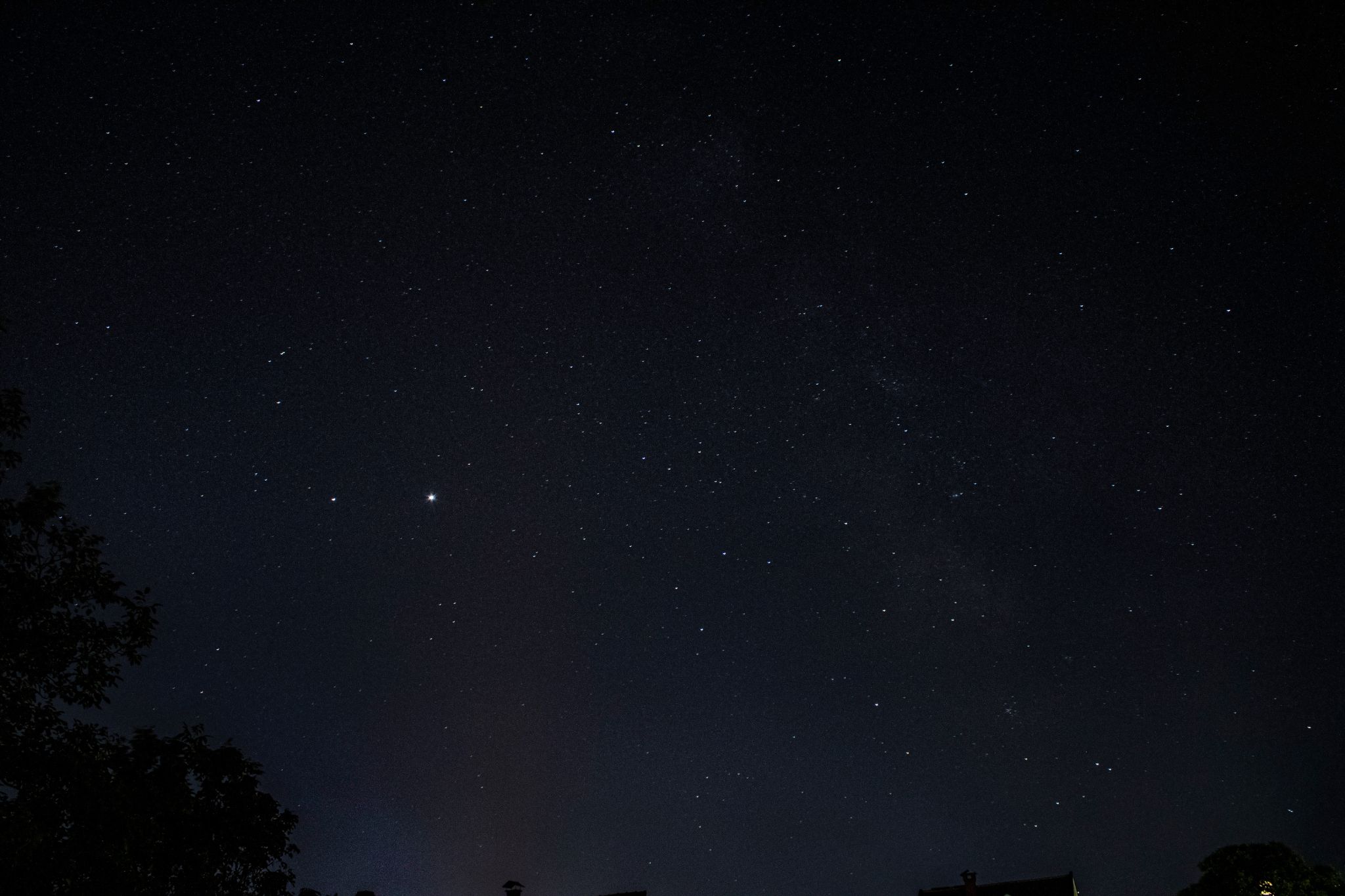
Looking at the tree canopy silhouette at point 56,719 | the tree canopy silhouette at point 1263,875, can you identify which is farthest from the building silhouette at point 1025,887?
the tree canopy silhouette at point 56,719

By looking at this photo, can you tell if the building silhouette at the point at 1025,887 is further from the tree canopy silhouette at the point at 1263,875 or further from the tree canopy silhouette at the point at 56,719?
the tree canopy silhouette at the point at 56,719

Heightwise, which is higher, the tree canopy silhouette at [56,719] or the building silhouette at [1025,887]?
the tree canopy silhouette at [56,719]

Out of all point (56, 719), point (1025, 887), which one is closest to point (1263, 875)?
point (1025, 887)

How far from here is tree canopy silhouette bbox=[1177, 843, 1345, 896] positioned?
91.7 ft

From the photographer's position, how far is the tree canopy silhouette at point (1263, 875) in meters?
27.9

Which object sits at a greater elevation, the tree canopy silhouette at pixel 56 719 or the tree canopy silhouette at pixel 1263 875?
the tree canopy silhouette at pixel 56 719

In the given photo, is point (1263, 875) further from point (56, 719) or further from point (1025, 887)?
point (56, 719)

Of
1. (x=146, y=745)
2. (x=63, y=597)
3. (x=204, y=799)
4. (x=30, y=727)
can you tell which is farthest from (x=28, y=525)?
(x=204, y=799)

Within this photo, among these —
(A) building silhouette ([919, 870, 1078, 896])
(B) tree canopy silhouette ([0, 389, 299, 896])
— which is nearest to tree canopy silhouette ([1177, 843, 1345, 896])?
(A) building silhouette ([919, 870, 1078, 896])

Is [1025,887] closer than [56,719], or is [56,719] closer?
[56,719]

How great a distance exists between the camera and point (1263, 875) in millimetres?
28906

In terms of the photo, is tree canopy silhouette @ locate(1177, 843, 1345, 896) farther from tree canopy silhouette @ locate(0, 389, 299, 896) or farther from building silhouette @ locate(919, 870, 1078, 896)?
tree canopy silhouette @ locate(0, 389, 299, 896)

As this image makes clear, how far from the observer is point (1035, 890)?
3366 centimetres

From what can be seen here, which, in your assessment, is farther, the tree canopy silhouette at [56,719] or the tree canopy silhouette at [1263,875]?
the tree canopy silhouette at [1263,875]
